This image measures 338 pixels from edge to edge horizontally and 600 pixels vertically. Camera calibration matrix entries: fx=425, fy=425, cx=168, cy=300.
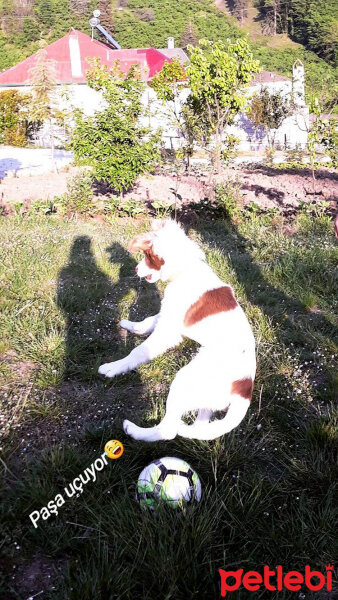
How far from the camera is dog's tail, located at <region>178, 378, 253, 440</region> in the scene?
235 centimetres

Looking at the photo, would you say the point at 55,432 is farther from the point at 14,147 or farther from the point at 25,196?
the point at 14,147

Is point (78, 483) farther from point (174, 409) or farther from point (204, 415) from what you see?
point (204, 415)

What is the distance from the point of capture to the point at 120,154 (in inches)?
333

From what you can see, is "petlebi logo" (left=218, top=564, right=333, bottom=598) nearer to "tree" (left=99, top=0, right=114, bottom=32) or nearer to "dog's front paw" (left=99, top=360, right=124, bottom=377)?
"dog's front paw" (left=99, top=360, right=124, bottom=377)

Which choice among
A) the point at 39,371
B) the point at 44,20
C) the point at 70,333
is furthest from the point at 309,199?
the point at 44,20

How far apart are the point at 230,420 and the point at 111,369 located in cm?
106

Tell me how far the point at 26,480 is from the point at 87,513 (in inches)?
15.0

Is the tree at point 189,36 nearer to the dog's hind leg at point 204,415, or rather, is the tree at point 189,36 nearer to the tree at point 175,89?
the tree at point 175,89

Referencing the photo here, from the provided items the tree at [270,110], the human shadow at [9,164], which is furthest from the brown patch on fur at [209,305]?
the tree at [270,110]

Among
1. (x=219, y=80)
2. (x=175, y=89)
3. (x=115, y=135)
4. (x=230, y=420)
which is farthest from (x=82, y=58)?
(x=230, y=420)

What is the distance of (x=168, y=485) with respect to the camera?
2.12 metres

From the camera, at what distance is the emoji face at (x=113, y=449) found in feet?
7.78

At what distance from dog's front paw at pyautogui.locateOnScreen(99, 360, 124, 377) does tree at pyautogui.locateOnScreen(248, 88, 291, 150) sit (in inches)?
922

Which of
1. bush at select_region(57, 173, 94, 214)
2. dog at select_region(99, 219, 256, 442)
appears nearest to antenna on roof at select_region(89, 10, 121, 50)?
bush at select_region(57, 173, 94, 214)
